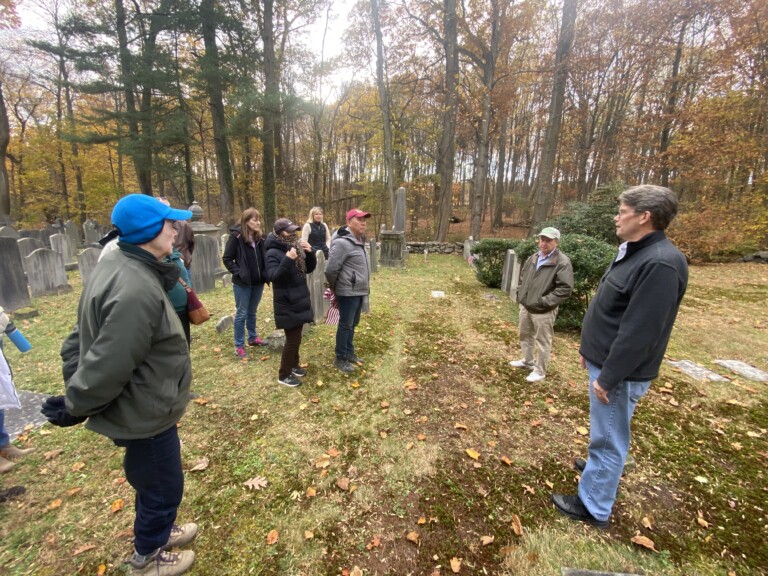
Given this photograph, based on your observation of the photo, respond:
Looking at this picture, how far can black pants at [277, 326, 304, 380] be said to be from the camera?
13.1 feet

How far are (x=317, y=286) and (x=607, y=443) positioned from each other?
4722 mm

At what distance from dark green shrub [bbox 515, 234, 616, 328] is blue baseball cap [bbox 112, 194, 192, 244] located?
616 cm

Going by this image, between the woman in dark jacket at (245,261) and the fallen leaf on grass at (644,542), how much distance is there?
443 cm

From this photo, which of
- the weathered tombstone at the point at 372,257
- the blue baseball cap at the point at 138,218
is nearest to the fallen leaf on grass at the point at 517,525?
the blue baseball cap at the point at 138,218

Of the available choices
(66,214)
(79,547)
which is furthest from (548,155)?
(66,214)

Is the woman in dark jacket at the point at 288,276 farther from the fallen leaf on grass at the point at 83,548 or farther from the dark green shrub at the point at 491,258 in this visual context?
the dark green shrub at the point at 491,258

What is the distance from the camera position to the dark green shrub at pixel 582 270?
18.7ft

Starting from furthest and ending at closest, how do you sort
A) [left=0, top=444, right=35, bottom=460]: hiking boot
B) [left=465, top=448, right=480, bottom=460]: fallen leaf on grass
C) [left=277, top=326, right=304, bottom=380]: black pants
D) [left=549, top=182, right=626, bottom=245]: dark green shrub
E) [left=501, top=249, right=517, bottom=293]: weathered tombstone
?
[left=549, top=182, right=626, bottom=245]: dark green shrub < [left=501, top=249, right=517, bottom=293]: weathered tombstone < [left=277, top=326, right=304, bottom=380]: black pants < [left=465, top=448, right=480, bottom=460]: fallen leaf on grass < [left=0, top=444, right=35, bottom=460]: hiking boot

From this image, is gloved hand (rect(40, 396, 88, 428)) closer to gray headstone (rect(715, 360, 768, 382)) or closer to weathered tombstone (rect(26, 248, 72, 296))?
gray headstone (rect(715, 360, 768, 382))

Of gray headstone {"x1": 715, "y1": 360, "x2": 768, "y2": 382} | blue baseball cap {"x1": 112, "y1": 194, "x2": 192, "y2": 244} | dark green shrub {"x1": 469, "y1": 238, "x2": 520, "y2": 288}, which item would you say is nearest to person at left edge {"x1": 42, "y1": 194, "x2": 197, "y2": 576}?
blue baseball cap {"x1": 112, "y1": 194, "x2": 192, "y2": 244}

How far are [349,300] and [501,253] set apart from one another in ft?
20.2

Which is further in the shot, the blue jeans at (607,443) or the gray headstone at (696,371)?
the gray headstone at (696,371)

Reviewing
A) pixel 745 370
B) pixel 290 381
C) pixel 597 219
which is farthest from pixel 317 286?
pixel 597 219

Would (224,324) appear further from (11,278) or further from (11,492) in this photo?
(11,278)
